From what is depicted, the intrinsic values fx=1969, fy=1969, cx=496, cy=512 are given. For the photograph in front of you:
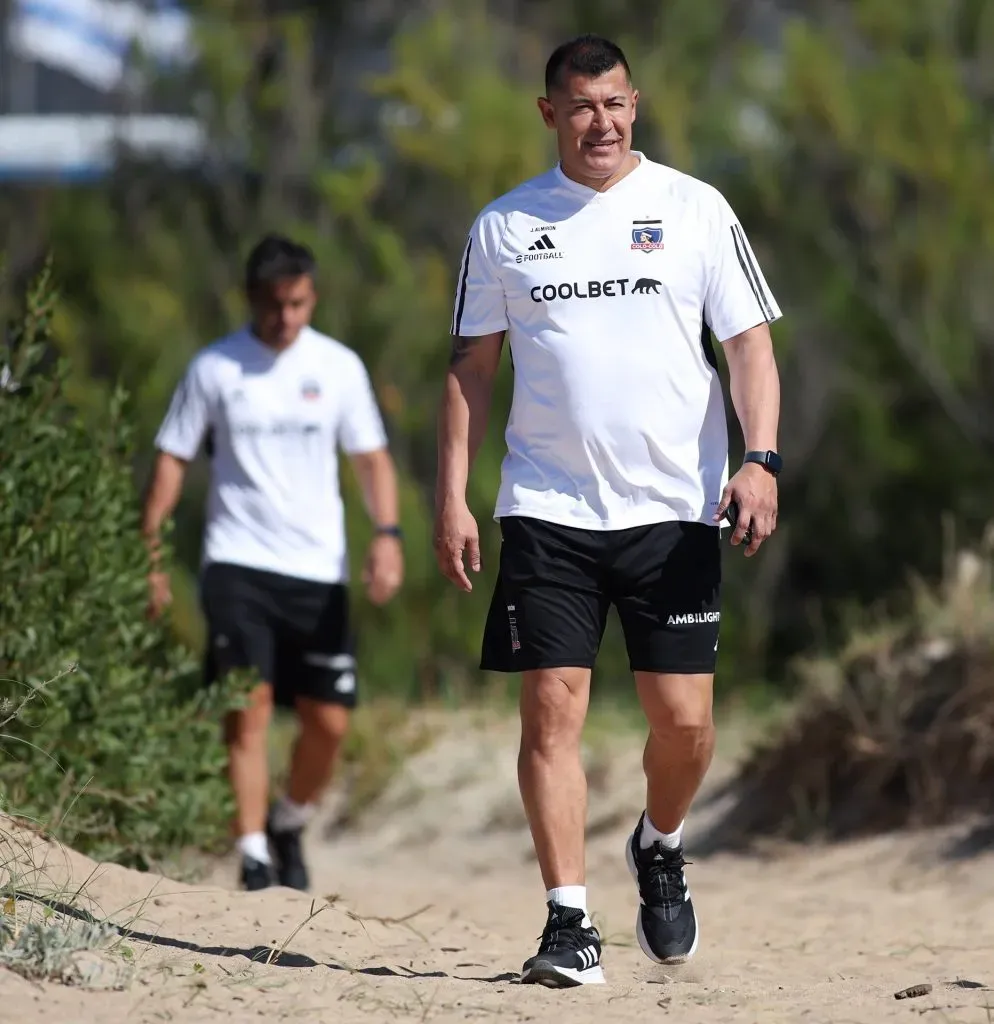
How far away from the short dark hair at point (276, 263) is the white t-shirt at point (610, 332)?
2.26 meters

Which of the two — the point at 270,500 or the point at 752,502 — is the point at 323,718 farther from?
the point at 752,502

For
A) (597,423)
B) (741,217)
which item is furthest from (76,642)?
(741,217)

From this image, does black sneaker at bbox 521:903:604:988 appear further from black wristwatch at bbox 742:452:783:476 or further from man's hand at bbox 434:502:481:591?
black wristwatch at bbox 742:452:783:476

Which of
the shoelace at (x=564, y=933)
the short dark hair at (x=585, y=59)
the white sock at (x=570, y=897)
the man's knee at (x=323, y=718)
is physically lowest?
the man's knee at (x=323, y=718)

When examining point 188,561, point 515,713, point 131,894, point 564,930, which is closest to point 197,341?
point 188,561

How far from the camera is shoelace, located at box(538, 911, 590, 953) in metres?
4.46

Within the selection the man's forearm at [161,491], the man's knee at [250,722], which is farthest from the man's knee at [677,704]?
the man's forearm at [161,491]

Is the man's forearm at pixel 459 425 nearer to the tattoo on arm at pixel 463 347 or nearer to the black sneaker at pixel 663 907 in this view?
the tattoo on arm at pixel 463 347

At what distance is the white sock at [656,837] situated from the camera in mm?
4984

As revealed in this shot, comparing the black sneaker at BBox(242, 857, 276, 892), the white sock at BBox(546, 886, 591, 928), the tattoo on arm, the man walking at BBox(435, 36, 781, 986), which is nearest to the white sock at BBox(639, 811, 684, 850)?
the man walking at BBox(435, 36, 781, 986)

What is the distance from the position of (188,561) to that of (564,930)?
712 cm

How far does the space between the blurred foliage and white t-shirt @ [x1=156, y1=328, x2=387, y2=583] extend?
11.1 feet

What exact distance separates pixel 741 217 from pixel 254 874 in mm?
5955

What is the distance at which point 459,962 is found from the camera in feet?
16.5
